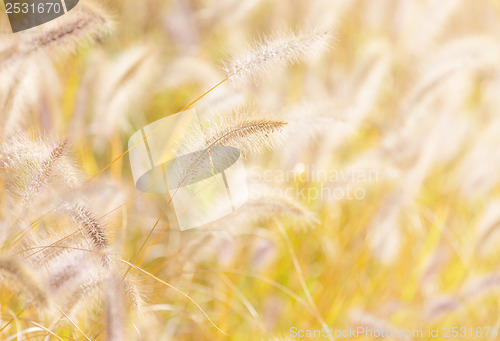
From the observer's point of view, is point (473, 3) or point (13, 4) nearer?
point (13, 4)

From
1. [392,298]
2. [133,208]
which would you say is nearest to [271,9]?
[133,208]

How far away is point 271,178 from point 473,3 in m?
2.43

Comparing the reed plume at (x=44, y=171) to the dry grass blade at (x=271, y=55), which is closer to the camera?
the reed plume at (x=44, y=171)

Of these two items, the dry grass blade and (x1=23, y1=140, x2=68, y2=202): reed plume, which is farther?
the dry grass blade

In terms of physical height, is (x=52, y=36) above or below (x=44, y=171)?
above

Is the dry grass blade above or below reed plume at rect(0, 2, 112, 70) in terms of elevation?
below

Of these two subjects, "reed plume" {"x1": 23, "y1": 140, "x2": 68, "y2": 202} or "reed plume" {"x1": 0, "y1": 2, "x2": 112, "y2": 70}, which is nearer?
"reed plume" {"x1": 23, "y1": 140, "x2": 68, "y2": 202}

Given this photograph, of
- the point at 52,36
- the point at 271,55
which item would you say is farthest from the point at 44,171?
the point at 271,55

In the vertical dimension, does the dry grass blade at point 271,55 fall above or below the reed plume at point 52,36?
below

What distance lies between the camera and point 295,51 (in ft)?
3.83

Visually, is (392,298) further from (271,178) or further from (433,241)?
(271,178)

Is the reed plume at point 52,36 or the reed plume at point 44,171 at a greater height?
the reed plume at point 52,36

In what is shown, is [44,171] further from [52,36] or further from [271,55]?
[271,55]

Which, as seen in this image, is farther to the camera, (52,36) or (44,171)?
(52,36)
